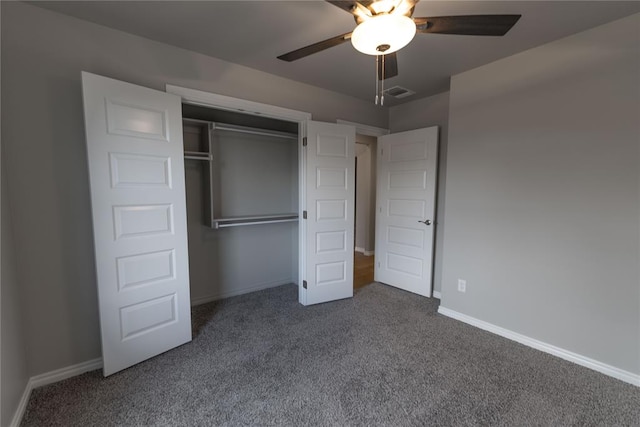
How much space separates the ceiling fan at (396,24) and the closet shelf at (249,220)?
89.9 inches

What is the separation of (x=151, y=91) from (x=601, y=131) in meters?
3.29

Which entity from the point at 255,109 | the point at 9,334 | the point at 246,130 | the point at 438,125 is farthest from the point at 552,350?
the point at 9,334

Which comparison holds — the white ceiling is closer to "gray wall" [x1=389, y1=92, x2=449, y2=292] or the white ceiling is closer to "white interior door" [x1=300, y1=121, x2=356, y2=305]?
"gray wall" [x1=389, y1=92, x2=449, y2=292]

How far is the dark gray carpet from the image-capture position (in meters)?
1.66

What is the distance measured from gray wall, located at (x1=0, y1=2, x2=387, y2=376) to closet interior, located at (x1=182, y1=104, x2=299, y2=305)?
89 cm

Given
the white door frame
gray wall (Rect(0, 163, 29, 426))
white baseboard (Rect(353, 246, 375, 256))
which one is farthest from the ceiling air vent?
gray wall (Rect(0, 163, 29, 426))

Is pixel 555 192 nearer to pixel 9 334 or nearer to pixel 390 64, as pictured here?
pixel 390 64

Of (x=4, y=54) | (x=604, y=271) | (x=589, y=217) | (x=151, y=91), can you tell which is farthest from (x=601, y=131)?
(x=4, y=54)

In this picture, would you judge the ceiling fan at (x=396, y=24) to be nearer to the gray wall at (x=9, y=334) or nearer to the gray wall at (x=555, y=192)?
the gray wall at (x=555, y=192)

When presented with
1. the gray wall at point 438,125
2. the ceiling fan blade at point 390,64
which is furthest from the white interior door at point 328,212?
the ceiling fan blade at point 390,64

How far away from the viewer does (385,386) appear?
6.28 ft

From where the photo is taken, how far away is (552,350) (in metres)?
2.31

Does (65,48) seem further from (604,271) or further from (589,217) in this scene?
(604,271)

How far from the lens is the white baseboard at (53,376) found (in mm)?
1696
